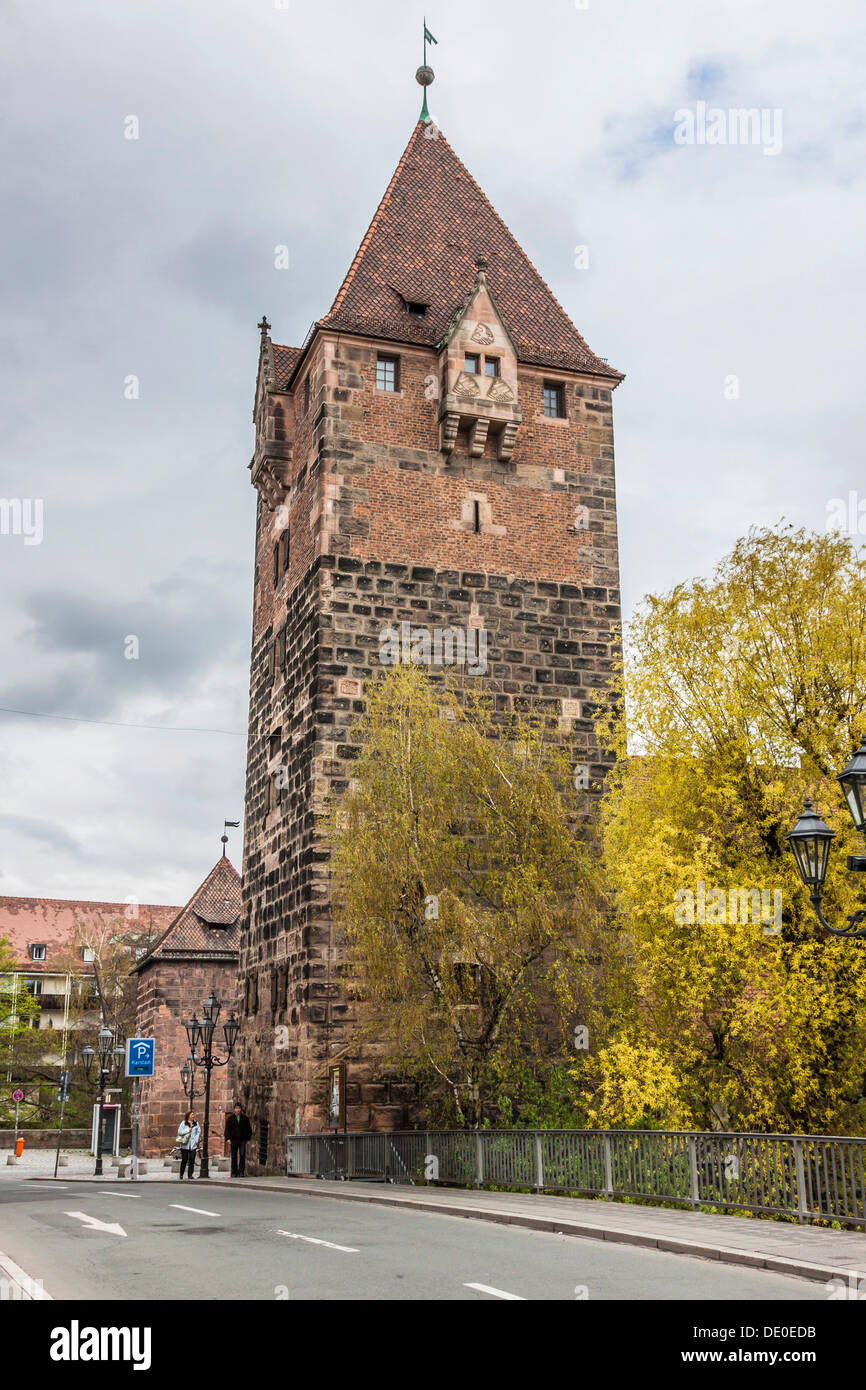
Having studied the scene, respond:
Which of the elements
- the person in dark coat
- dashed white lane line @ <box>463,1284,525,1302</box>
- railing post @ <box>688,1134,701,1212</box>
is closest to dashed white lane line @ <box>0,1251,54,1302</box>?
dashed white lane line @ <box>463,1284,525,1302</box>

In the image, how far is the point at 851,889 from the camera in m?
15.9

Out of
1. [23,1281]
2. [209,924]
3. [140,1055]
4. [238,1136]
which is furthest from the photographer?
[209,924]

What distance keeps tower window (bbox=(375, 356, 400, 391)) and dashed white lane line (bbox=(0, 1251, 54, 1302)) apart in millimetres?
17872

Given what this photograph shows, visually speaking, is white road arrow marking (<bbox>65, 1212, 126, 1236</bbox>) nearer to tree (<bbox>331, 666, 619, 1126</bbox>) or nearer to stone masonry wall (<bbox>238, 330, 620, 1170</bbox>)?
tree (<bbox>331, 666, 619, 1126</bbox>)

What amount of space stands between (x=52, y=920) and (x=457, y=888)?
6869 cm

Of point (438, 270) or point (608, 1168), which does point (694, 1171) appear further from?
point (438, 270)

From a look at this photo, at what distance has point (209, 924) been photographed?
44344 mm

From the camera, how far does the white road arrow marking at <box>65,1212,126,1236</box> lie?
1211 cm

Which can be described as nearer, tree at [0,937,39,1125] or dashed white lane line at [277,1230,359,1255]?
dashed white lane line at [277,1230,359,1255]

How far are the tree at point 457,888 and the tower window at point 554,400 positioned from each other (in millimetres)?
8644

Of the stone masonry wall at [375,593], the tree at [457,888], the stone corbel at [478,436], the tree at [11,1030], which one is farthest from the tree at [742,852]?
the tree at [11,1030]

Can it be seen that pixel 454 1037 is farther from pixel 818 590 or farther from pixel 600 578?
pixel 600 578

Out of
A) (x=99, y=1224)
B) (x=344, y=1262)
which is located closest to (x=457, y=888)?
(x=99, y=1224)
